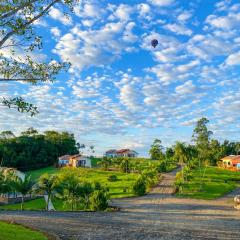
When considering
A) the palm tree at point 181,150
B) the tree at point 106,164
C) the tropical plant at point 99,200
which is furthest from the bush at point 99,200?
the tree at point 106,164

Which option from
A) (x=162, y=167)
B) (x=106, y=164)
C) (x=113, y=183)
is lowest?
(x=113, y=183)

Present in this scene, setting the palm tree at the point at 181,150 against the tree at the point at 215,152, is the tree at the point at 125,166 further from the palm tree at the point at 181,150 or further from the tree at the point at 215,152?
the tree at the point at 215,152

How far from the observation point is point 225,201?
63.0 metres

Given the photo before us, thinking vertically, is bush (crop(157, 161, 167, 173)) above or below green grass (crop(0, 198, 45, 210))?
above

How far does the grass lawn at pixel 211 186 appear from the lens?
7112cm

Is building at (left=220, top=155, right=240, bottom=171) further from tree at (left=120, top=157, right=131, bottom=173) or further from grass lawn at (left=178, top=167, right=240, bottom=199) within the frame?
tree at (left=120, top=157, right=131, bottom=173)

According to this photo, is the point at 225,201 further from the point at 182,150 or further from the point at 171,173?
the point at 171,173

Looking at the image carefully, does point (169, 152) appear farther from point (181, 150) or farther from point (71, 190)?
point (71, 190)

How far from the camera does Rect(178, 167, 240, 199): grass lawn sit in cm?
7112

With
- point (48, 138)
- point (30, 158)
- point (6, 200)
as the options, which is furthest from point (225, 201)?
point (48, 138)

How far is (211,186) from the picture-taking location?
7969 centimetres

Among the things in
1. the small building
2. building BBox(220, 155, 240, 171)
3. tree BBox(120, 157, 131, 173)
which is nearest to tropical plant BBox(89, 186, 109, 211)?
tree BBox(120, 157, 131, 173)

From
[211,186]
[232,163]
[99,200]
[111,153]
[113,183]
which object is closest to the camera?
[99,200]

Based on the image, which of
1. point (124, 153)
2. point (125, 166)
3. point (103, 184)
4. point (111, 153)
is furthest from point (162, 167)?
A: point (111, 153)
